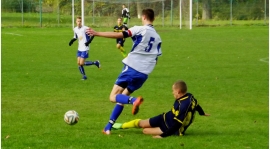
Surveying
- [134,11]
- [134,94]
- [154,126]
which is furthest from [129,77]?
[134,11]

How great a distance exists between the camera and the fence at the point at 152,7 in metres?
45.5

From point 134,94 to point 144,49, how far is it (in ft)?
17.3

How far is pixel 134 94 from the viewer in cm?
1491

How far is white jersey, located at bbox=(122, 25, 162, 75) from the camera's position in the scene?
9.60 meters

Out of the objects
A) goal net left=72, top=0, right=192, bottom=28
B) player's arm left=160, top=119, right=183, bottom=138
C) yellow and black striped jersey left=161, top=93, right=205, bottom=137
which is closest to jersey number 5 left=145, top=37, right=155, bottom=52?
yellow and black striped jersey left=161, top=93, right=205, bottom=137

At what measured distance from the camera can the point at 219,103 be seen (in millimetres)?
13336

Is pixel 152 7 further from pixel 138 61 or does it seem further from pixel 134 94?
pixel 138 61

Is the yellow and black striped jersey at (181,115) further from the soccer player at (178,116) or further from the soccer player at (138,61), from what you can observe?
the soccer player at (138,61)

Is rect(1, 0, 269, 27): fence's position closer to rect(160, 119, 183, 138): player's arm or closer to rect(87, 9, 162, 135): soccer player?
rect(87, 9, 162, 135): soccer player

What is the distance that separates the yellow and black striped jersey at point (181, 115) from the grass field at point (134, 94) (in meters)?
0.19

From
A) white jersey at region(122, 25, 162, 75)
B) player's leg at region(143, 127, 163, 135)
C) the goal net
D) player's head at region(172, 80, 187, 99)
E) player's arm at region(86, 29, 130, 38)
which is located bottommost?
player's leg at region(143, 127, 163, 135)

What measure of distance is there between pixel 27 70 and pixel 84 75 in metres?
2.92

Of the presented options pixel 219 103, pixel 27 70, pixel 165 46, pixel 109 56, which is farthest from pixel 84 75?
pixel 165 46

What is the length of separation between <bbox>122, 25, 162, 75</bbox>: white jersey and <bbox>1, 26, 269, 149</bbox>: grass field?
1051 mm
